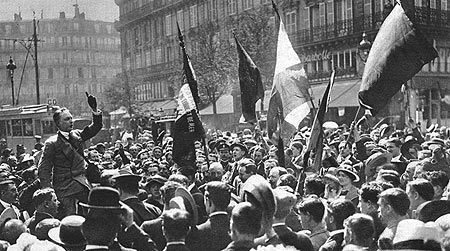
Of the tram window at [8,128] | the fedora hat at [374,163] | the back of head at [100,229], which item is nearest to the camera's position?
the back of head at [100,229]

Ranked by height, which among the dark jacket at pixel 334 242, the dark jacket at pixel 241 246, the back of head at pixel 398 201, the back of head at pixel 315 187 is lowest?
the dark jacket at pixel 334 242

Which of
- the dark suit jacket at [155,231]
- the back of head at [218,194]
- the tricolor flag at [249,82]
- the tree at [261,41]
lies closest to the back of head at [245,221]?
the back of head at [218,194]

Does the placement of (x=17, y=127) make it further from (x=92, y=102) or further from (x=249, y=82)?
(x=92, y=102)

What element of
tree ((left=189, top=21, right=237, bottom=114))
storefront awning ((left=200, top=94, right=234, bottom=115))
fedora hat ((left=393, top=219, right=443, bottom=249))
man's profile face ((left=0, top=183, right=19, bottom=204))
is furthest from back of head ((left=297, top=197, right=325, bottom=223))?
storefront awning ((left=200, top=94, right=234, bottom=115))

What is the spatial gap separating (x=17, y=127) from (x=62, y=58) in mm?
77581

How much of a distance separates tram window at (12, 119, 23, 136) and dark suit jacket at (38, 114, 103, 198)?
960 inches

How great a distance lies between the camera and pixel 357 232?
4684 mm

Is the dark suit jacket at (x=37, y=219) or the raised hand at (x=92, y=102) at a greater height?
the raised hand at (x=92, y=102)

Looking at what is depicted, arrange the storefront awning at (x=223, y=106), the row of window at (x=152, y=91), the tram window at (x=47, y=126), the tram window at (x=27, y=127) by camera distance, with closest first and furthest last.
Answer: the tram window at (x=47, y=126), the tram window at (x=27, y=127), the storefront awning at (x=223, y=106), the row of window at (x=152, y=91)

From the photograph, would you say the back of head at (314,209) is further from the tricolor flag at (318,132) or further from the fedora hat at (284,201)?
the tricolor flag at (318,132)

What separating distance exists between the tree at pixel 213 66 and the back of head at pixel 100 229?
121 feet

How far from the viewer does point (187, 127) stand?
10.3 metres

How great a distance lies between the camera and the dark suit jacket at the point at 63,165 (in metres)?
8.14

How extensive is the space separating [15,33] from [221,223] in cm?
11079
